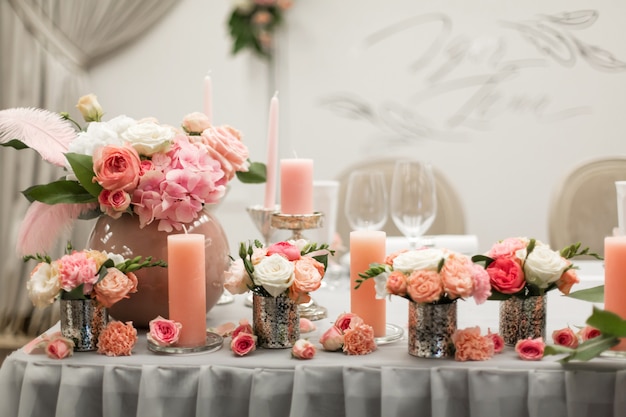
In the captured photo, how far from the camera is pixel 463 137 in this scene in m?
3.44

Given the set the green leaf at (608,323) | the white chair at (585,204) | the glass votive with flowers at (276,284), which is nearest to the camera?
the green leaf at (608,323)

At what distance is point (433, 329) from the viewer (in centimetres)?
103

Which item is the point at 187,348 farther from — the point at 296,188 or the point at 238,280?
the point at 296,188

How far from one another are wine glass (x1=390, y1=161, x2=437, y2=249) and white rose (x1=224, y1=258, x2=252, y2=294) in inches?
A: 20.6

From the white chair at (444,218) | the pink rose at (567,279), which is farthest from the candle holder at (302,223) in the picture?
the white chair at (444,218)

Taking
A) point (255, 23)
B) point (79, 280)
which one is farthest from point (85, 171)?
point (255, 23)

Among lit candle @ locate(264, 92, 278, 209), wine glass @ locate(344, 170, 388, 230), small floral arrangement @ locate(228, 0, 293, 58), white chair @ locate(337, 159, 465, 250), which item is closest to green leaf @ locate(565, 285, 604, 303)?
wine glass @ locate(344, 170, 388, 230)

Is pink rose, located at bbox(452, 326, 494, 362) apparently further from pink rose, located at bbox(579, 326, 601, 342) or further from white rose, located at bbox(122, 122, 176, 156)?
white rose, located at bbox(122, 122, 176, 156)

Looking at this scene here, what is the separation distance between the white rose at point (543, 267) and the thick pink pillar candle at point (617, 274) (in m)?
0.06

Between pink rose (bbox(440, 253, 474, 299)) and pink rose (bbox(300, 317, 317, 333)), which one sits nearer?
pink rose (bbox(440, 253, 474, 299))

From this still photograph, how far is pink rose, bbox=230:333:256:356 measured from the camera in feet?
3.52

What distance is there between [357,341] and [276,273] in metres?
0.15

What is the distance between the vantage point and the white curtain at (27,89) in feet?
10.5

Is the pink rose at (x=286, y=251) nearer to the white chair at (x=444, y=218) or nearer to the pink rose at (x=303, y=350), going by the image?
the pink rose at (x=303, y=350)
